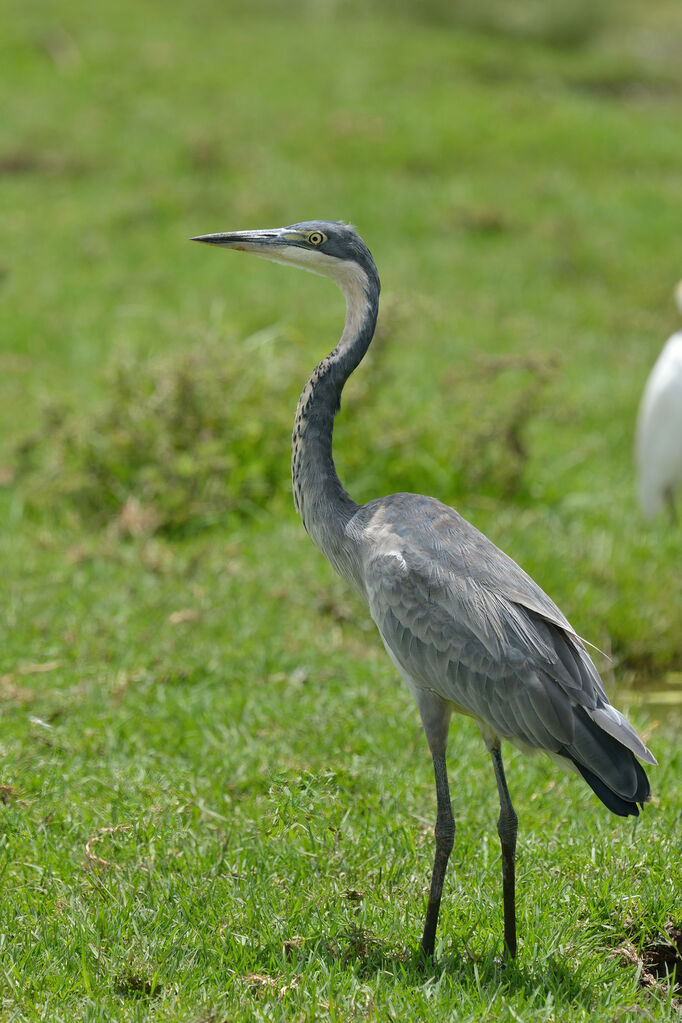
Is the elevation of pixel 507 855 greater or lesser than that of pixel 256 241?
lesser

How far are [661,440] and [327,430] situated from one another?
13.1 ft

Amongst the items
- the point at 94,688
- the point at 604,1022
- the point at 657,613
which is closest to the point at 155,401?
the point at 94,688

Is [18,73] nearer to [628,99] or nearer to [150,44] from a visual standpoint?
[150,44]

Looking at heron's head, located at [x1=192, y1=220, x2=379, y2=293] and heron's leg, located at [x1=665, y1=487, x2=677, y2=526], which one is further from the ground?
heron's head, located at [x1=192, y1=220, x2=379, y2=293]

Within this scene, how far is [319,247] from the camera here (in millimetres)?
3322

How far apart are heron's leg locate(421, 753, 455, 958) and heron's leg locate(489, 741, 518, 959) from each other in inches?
5.3

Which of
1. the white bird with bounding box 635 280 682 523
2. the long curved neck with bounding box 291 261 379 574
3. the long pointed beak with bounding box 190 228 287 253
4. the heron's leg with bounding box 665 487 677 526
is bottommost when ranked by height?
the heron's leg with bounding box 665 487 677 526

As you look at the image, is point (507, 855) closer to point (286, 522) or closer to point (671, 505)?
point (286, 522)

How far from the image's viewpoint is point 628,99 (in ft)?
56.6

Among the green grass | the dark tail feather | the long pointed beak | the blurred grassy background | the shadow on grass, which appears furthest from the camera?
the blurred grassy background

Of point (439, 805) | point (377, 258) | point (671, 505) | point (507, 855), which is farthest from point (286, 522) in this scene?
point (377, 258)

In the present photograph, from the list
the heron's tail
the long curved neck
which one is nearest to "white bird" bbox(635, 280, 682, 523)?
the long curved neck

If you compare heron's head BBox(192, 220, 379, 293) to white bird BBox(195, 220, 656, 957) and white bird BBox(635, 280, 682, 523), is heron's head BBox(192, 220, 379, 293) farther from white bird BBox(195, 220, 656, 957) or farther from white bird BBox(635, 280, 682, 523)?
white bird BBox(635, 280, 682, 523)

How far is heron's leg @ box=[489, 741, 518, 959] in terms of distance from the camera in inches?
116
